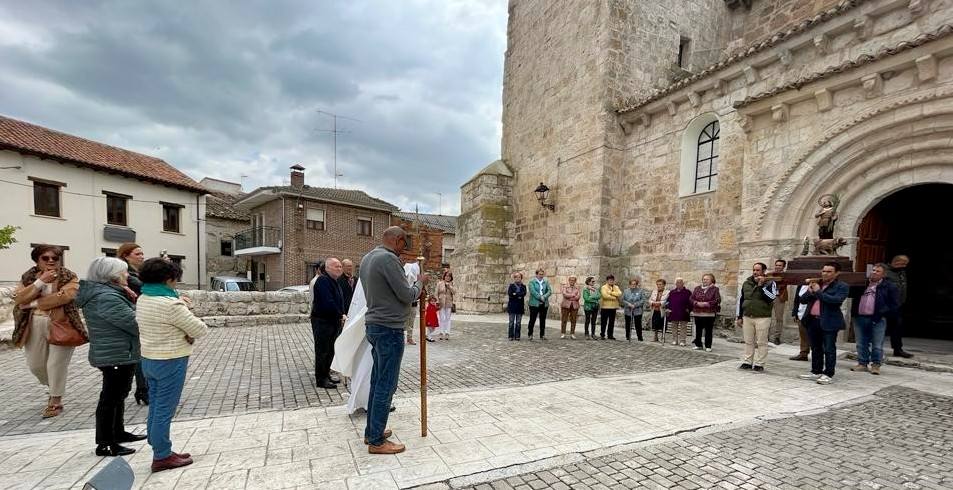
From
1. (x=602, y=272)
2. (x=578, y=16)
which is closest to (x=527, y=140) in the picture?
(x=578, y=16)

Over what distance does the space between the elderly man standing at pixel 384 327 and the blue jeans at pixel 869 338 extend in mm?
6517

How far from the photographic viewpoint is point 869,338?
5777mm

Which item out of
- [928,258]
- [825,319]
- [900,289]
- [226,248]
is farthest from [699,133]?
[226,248]

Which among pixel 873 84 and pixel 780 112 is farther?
pixel 780 112

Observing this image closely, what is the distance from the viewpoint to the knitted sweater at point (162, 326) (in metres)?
2.72

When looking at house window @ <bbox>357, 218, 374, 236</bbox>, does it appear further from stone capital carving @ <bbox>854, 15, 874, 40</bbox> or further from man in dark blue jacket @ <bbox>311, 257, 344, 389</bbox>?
stone capital carving @ <bbox>854, 15, 874, 40</bbox>

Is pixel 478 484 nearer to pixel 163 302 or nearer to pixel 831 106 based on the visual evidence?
pixel 163 302

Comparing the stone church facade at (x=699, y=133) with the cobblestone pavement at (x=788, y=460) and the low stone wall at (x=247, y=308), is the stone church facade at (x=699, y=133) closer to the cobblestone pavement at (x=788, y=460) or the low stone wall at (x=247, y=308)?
the cobblestone pavement at (x=788, y=460)

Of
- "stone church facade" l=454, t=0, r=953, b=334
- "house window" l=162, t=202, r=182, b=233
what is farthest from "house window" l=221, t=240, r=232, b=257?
"stone church facade" l=454, t=0, r=953, b=334

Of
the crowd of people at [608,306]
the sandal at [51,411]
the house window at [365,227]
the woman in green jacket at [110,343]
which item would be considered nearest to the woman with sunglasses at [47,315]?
the sandal at [51,411]

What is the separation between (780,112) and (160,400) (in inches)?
381

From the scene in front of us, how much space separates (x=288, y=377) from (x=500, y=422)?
3.10 m

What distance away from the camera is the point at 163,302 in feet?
→ 9.03

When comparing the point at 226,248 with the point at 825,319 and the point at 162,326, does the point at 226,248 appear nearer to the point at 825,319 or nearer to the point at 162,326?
the point at 162,326
